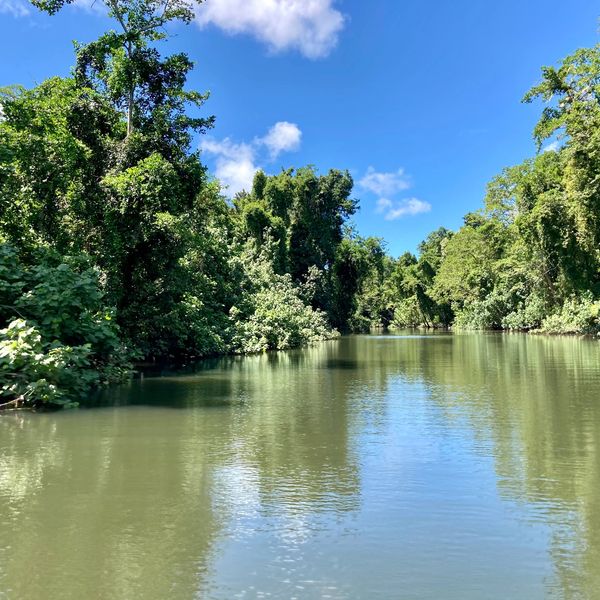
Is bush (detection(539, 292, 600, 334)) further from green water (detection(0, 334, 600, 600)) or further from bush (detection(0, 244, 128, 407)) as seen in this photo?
bush (detection(0, 244, 128, 407))

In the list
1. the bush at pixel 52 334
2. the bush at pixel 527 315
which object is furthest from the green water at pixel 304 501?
the bush at pixel 527 315

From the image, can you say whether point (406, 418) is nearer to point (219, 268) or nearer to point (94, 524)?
point (94, 524)

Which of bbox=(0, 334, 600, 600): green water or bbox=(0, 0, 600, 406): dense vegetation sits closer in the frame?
bbox=(0, 334, 600, 600): green water

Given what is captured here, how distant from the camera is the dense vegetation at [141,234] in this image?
12938 mm

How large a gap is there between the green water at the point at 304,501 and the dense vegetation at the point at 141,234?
3.61 m

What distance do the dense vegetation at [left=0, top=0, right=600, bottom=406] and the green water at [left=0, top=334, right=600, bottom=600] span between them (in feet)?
11.9

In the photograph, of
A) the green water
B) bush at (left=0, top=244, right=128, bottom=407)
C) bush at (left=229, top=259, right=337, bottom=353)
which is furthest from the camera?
bush at (left=229, top=259, right=337, bottom=353)

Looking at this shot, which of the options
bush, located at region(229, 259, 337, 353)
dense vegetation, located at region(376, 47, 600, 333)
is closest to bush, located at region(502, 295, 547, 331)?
dense vegetation, located at region(376, 47, 600, 333)

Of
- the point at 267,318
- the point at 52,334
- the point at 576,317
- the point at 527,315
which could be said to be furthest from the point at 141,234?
the point at 527,315

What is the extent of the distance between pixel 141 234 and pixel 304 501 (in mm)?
14190

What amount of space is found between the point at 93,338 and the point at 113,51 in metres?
10.5

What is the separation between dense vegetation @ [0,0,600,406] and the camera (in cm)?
1294

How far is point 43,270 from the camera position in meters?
13.0

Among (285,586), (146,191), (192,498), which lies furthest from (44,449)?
(146,191)
